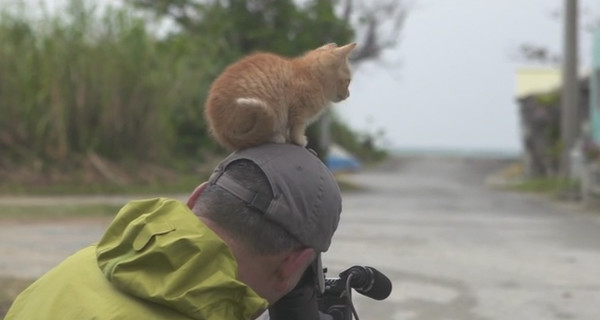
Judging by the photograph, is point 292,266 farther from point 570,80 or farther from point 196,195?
point 570,80

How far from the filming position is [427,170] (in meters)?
31.8

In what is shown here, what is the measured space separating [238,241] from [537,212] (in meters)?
12.8

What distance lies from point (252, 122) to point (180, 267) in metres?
0.34

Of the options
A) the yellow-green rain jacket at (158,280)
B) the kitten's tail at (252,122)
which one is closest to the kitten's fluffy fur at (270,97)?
the kitten's tail at (252,122)

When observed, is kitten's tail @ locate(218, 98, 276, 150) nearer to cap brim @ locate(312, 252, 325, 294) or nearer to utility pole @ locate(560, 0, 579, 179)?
cap brim @ locate(312, 252, 325, 294)

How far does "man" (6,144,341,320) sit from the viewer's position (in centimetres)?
158

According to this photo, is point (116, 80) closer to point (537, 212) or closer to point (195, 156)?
point (195, 156)

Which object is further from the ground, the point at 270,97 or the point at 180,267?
the point at 270,97

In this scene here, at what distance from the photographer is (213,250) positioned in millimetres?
1598

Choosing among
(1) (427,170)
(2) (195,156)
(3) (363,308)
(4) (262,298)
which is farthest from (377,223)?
(1) (427,170)

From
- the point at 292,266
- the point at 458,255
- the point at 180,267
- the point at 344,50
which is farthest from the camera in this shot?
the point at 458,255

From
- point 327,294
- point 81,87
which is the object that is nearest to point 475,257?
point 327,294

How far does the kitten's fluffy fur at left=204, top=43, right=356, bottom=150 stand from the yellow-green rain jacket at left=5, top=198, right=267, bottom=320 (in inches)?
8.4

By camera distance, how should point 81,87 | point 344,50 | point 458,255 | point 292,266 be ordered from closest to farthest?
point 292,266 < point 344,50 < point 458,255 < point 81,87
